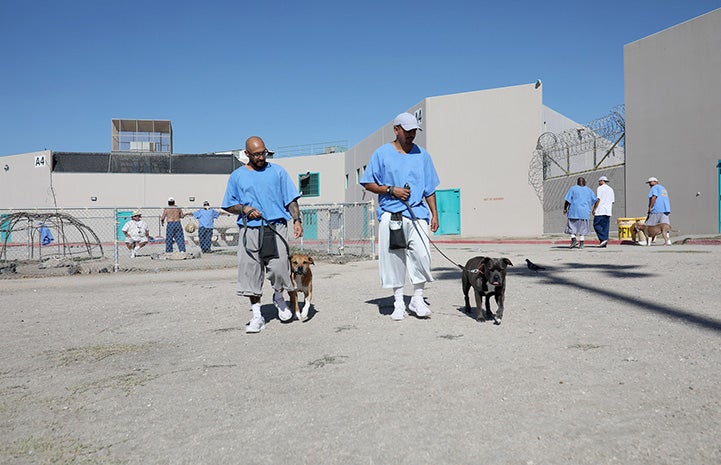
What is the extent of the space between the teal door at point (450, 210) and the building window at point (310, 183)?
1275cm

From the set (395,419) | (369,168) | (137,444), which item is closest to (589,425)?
(395,419)

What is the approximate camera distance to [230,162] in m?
35.2

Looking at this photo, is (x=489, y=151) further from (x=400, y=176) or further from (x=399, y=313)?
(x=399, y=313)

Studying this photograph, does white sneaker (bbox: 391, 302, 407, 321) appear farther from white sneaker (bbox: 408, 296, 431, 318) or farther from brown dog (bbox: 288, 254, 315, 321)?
brown dog (bbox: 288, 254, 315, 321)

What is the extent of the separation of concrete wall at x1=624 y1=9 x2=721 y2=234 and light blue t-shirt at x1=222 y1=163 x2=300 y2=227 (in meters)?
15.9

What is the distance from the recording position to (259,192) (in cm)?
521

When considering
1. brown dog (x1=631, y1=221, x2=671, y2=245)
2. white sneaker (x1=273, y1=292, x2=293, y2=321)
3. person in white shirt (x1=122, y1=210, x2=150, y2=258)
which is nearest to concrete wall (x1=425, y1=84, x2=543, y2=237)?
brown dog (x1=631, y1=221, x2=671, y2=245)

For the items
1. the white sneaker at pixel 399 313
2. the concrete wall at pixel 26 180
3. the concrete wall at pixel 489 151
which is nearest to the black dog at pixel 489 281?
the white sneaker at pixel 399 313

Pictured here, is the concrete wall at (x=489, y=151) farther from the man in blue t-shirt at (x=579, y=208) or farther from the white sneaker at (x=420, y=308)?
the white sneaker at (x=420, y=308)

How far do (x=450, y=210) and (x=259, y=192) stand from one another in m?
20.2

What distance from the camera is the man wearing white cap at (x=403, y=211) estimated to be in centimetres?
535

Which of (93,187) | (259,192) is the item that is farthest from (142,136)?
(259,192)

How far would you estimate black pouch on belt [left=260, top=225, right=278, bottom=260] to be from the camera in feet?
→ 17.0

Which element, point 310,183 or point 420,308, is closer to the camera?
point 420,308
